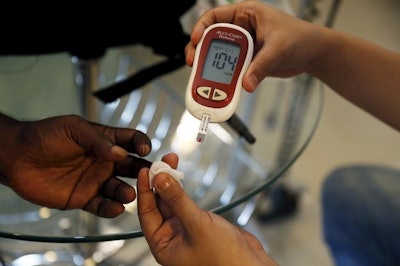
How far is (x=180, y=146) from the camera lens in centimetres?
84

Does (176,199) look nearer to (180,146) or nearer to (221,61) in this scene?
(221,61)

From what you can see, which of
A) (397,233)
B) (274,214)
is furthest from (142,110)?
(274,214)

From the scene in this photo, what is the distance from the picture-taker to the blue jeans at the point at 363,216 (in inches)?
32.1

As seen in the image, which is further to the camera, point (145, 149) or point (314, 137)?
point (314, 137)

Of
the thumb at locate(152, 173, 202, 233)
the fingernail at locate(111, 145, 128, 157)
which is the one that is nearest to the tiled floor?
the fingernail at locate(111, 145, 128, 157)

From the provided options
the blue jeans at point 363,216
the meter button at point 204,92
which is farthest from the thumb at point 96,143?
the blue jeans at point 363,216

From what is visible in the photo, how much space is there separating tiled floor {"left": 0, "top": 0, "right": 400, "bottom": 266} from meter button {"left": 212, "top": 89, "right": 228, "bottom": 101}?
0.25m

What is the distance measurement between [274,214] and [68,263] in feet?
2.19

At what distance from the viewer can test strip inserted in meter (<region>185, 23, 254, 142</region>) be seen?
23.3 inches

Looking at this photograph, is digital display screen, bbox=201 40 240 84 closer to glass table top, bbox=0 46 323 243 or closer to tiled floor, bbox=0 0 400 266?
glass table top, bbox=0 46 323 243

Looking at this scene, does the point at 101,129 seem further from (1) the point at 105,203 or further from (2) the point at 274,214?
(2) the point at 274,214

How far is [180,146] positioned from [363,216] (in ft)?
1.07

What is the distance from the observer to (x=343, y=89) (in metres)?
0.82

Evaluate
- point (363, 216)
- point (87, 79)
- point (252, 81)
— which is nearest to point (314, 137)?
point (363, 216)
